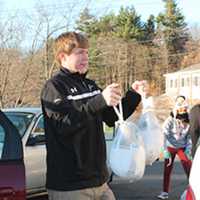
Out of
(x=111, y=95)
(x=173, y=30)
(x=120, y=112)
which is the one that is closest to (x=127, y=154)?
(x=120, y=112)

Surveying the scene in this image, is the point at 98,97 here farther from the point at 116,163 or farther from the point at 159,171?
the point at 159,171

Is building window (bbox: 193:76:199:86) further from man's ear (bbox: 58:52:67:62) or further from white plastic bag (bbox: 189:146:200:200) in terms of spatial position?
man's ear (bbox: 58:52:67:62)

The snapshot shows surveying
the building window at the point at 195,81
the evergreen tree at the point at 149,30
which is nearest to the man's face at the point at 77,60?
the building window at the point at 195,81

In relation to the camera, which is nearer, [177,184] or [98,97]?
[98,97]

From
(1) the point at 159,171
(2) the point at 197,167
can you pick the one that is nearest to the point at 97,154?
(2) the point at 197,167

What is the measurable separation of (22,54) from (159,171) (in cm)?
2050

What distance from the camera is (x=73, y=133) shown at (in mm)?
3539

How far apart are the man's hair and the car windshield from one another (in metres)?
4.60

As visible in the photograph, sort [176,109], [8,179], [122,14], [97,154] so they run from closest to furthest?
1. [8,179]
2. [97,154]
3. [176,109]
4. [122,14]

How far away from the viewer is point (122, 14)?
72.2 meters

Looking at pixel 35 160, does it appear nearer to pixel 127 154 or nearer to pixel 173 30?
pixel 127 154

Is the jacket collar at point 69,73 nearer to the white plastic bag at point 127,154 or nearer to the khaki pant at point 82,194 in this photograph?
the white plastic bag at point 127,154

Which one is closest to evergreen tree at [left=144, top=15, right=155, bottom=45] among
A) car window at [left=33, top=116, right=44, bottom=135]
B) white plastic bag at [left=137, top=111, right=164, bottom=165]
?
car window at [left=33, top=116, right=44, bottom=135]

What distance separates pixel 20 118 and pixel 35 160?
71 cm
